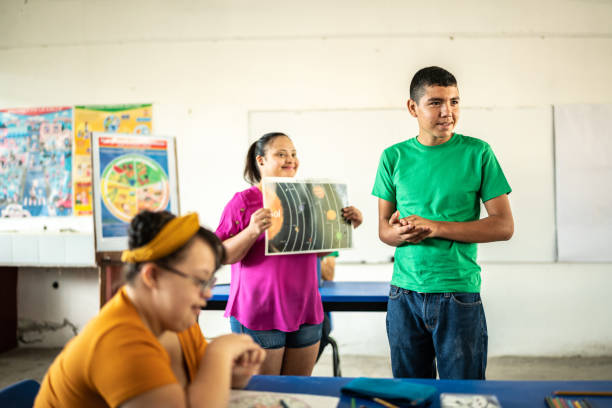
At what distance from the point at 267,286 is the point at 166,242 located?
81cm

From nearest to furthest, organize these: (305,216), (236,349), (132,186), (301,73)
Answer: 1. (236,349)
2. (305,216)
3. (132,186)
4. (301,73)

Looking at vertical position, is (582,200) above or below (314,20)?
below

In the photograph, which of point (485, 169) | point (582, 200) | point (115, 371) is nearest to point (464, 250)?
point (485, 169)

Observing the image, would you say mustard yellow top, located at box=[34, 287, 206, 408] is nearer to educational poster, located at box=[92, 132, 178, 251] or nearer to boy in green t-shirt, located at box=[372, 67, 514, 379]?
boy in green t-shirt, located at box=[372, 67, 514, 379]

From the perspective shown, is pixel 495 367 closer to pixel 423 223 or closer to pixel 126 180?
pixel 423 223

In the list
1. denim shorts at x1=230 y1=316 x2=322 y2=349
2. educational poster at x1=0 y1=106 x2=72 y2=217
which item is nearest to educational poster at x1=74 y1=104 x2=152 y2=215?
educational poster at x1=0 y1=106 x2=72 y2=217

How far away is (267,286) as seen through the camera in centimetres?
171

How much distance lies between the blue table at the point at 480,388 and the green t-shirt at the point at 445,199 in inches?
16.3

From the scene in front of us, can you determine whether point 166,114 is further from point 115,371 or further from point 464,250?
point 115,371

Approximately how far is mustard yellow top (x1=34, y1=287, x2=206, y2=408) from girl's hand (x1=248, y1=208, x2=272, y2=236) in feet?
2.42

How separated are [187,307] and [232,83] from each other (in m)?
3.47

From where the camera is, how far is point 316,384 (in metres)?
1.18

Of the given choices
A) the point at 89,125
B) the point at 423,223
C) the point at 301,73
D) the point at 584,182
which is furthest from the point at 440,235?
the point at 89,125

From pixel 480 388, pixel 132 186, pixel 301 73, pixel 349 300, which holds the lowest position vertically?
pixel 349 300
